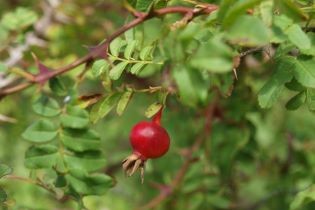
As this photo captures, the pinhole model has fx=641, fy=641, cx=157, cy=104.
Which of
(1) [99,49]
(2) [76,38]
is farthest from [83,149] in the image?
(2) [76,38]

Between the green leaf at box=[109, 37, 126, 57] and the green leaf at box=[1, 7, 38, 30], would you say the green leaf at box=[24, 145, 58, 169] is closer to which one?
the green leaf at box=[109, 37, 126, 57]

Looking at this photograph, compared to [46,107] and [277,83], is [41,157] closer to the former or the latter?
[46,107]

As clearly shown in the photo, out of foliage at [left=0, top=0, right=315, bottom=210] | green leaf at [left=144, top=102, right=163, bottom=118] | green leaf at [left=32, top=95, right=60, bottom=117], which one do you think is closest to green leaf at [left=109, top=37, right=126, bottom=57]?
foliage at [left=0, top=0, right=315, bottom=210]

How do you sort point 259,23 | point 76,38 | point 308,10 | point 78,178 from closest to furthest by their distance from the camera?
1. point 259,23
2. point 308,10
3. point 78,178
4. point 76,38

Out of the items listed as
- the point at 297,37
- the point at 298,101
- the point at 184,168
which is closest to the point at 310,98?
the point at 298,101

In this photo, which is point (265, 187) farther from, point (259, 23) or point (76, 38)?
point (259, 23)

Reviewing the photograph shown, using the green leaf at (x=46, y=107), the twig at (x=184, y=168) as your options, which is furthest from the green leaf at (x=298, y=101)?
the twig at (x=184, y=168)

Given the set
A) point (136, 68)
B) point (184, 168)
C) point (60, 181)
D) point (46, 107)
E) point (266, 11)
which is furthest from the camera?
Result: point (184, 168)

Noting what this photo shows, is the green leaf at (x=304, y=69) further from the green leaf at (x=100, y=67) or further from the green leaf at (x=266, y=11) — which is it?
the green leaf at (x=100, y=67)
